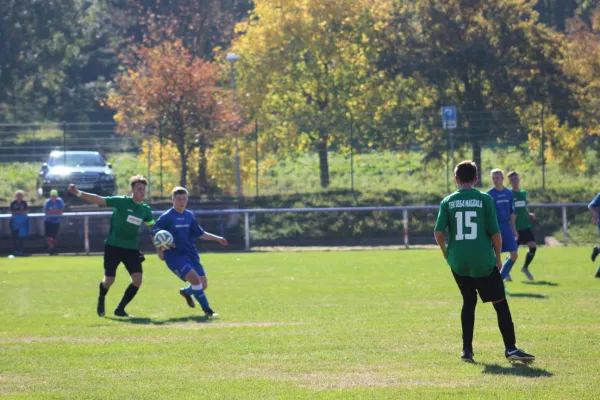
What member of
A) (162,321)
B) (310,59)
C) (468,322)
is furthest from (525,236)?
(310,59)

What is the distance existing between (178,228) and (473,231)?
5.48m

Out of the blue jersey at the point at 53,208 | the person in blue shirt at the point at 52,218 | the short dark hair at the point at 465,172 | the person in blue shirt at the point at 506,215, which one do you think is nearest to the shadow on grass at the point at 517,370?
the short dark hair at the point at 465,172

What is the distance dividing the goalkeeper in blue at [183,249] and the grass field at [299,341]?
40 centimetres

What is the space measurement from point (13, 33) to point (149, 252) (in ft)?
83.0

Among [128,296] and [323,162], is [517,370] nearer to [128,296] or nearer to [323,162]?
[128,296]

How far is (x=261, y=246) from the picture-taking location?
31.5m

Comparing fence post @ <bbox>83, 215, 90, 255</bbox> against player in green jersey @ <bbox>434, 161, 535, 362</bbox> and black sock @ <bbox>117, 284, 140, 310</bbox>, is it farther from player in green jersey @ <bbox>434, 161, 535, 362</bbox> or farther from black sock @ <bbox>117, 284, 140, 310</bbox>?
player in green jersey @ <bbox>434, 161, 535, 362</bbox>

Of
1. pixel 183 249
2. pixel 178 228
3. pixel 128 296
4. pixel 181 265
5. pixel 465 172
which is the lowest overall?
pixel 128 296

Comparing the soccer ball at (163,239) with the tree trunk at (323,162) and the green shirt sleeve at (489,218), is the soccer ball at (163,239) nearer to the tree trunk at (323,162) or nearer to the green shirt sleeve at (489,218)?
the green shirt sleeve at (489,218)

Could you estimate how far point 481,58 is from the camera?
1441 inches

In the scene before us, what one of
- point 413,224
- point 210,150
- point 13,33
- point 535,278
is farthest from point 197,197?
point 13,33

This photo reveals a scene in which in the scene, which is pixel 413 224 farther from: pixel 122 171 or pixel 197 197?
pixel 122 171

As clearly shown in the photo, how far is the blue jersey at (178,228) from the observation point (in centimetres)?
1386

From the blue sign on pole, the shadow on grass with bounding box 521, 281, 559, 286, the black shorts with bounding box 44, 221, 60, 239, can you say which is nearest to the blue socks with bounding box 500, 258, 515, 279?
the shadow on grass with bounding box 521, 281, 559, 286
